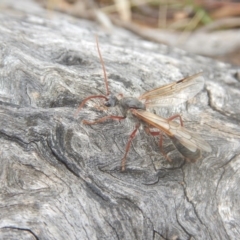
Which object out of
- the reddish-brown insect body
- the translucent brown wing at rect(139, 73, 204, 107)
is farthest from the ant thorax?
the translucent brown wing at rect(139, 73, 204, 107)

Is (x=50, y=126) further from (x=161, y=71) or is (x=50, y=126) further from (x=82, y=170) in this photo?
(x=161, y=71)

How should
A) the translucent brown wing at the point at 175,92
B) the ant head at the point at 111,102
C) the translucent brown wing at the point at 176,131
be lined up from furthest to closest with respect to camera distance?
the translucent brown wing at the point at 175,92
the ant head at the point at 111,102
the translucent brown wing at the point at 176,131

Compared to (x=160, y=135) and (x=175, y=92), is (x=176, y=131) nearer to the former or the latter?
(x=160, y=135)

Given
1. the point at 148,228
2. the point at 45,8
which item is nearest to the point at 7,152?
the point at 148,228

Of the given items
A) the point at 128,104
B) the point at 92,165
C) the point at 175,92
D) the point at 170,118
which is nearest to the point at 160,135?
the point at 170,118

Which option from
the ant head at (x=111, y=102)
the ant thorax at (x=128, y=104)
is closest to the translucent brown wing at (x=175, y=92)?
the ant thorax at (x=128, y=104)

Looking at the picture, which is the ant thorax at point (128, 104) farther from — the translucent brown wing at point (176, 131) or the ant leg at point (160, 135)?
the ant leg at point (160, 135)

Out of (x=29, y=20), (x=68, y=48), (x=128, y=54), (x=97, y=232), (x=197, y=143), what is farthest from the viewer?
(x=29, y=20)
